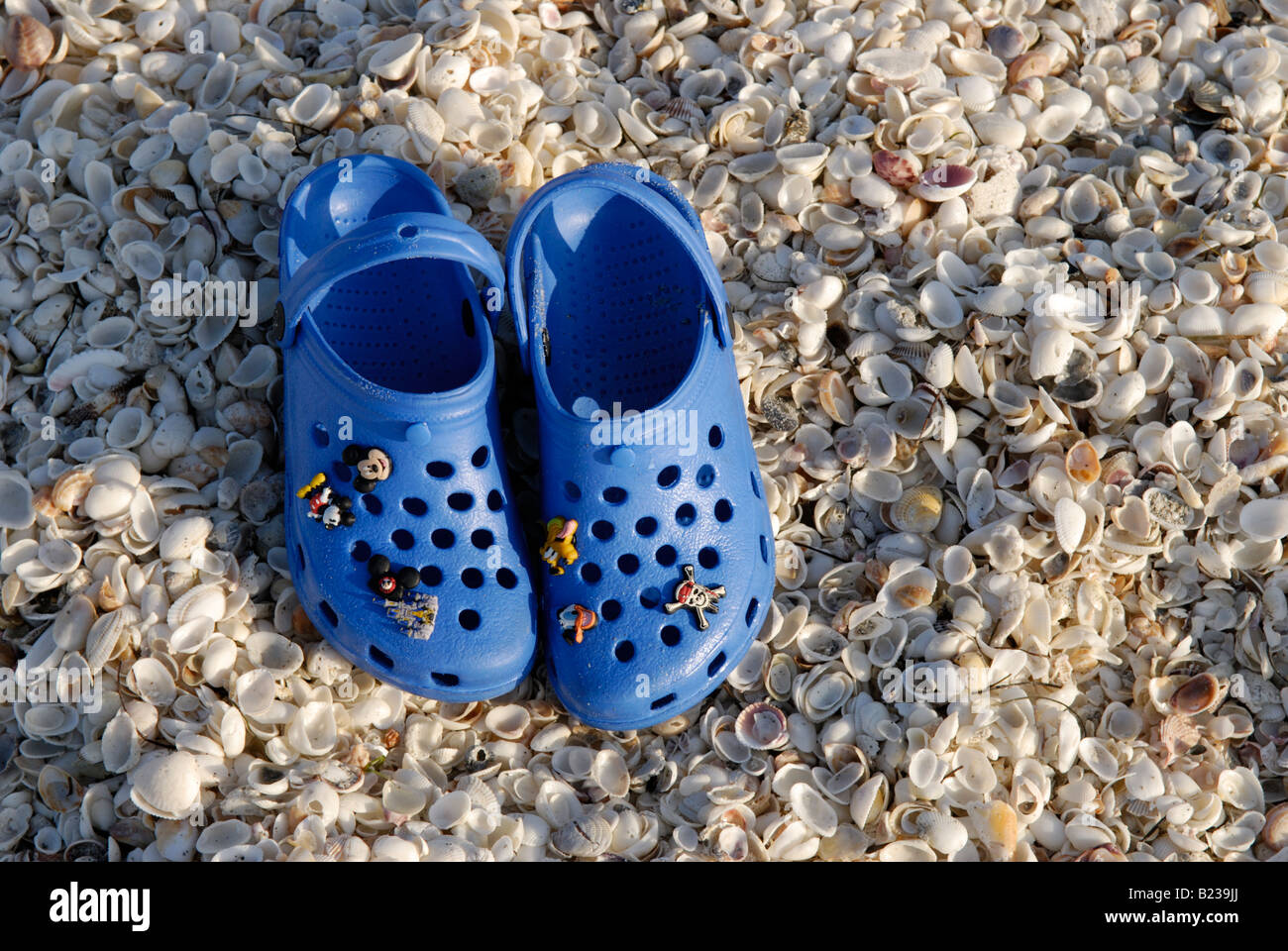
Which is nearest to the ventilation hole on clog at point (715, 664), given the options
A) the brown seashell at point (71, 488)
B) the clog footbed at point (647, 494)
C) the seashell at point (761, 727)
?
the clog footbed at point (647, 494)

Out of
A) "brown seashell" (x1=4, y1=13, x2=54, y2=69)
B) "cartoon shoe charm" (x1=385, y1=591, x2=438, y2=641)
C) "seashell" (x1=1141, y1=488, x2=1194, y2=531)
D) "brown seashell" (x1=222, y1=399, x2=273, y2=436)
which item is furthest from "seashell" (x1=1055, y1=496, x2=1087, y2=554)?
"brown seashell" (x1=4, y1=13, x2=54, y2=69)

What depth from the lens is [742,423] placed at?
7.89ft

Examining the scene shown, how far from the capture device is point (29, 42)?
274cm

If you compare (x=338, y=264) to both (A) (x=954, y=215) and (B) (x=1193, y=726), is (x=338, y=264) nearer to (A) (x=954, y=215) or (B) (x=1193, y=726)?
(A) (x=954, y=215)

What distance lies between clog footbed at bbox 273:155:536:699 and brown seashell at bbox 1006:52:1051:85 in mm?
1379

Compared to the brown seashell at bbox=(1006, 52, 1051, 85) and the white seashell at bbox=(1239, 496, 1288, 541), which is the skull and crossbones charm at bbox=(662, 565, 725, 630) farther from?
the brown seashell at bbox=(1006, 52, 1051, 85)

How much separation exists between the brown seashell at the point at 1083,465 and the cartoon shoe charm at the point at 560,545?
1.01 metres

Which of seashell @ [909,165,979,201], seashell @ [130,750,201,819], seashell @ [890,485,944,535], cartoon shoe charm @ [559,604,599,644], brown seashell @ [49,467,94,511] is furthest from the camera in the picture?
seashell @ [909,165,979,201]

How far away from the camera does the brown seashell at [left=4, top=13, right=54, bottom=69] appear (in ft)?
8.98

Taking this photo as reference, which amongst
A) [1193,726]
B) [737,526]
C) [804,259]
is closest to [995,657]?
[1193,726]

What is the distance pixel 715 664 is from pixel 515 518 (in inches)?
19.2

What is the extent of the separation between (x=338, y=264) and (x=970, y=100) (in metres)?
1.51

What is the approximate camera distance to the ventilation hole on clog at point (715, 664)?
2.21 m

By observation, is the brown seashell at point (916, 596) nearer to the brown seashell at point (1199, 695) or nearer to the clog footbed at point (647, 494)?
the clog footbed at point (647, 494)
